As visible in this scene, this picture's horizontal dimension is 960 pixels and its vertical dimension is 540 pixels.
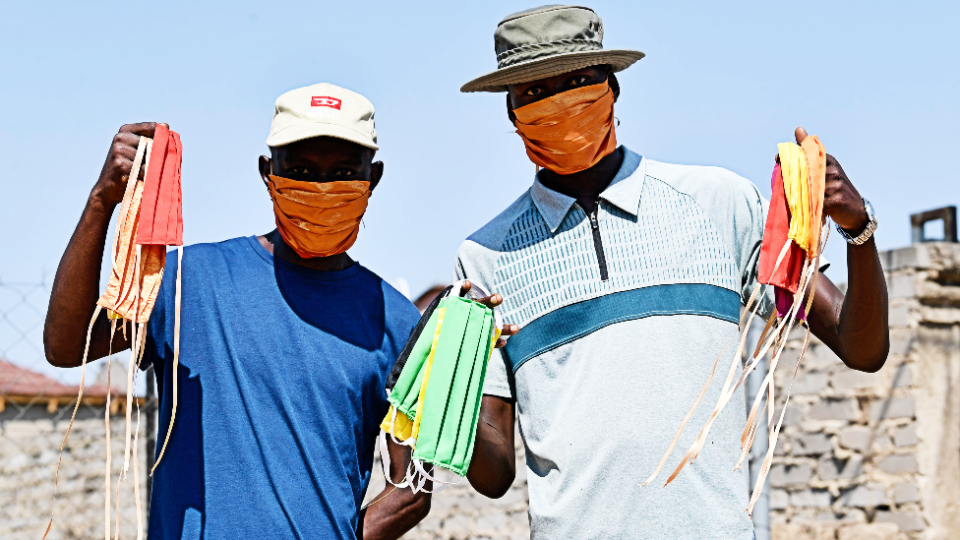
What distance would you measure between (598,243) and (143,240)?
1.25 meters

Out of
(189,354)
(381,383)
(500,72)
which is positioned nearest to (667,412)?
(381,383)

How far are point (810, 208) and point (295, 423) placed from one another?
148 centimetres

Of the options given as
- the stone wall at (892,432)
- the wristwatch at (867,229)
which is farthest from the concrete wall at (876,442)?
the wristwatch at (867,229)

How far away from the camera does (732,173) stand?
307cm

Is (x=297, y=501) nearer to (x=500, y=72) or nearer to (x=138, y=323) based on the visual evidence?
(x=138, y=323)

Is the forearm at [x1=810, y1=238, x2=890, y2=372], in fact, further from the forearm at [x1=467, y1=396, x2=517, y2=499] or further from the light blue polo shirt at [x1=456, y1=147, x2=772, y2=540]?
the forearm at [x1=467, y1=396, x2=517, y2=499]

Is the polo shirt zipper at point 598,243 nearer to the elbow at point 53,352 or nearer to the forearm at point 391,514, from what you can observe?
the forearm at point 391,514

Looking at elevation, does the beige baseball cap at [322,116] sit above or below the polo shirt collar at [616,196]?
above

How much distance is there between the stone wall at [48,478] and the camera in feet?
20.4

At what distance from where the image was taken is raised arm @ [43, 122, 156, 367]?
266 cm

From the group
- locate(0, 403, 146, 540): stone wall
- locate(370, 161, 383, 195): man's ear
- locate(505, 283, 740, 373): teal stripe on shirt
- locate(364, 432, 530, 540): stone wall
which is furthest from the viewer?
locate(364, 432, 530, 540): stone wall

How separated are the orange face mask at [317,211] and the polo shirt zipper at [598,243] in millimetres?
679

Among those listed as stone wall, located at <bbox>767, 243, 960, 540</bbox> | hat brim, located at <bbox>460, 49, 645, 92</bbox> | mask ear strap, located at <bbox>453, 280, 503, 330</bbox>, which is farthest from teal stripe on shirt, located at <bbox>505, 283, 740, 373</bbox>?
stone wall, located at <bbox>767, 243, 960, 540</bbox>

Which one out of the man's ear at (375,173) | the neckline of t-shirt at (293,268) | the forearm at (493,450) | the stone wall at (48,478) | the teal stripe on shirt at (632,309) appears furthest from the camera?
the stone wall at (48,478)
